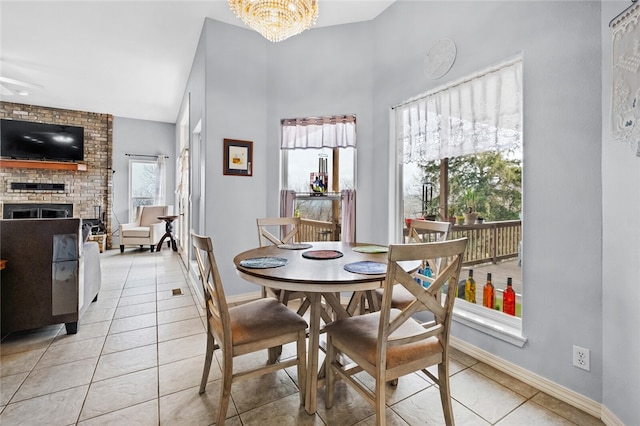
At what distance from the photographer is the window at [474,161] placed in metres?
1.98

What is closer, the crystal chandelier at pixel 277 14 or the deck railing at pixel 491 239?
the crystal chandelier at pixel 277 14

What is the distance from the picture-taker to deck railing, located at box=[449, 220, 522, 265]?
2.09 m

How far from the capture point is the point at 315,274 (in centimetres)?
143

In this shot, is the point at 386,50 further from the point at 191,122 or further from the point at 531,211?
the point at 191,122

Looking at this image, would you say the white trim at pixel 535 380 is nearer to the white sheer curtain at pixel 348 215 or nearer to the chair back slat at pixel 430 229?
the chair back slat at pixel 430 229

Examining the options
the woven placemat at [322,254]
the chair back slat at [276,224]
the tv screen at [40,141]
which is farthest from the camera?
the tv screen at [40,141]

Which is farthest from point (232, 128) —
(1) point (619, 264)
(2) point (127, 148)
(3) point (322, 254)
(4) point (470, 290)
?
(2) point (127, 148)

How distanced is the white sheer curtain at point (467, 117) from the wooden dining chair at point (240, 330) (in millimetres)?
1747

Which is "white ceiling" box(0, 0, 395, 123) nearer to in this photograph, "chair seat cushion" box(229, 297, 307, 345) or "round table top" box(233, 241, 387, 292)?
"round table top" box(233, 241, 387, 292)

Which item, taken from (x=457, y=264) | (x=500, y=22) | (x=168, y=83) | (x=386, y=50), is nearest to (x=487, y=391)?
(x=457, y=264)

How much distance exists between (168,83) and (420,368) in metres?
5.54

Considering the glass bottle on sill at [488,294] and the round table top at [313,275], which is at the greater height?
the round table top at [313,275]

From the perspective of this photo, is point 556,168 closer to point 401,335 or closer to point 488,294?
point 488,294

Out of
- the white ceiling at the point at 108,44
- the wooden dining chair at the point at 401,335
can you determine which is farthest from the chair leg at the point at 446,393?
the white ceiling at the point at 108,44
